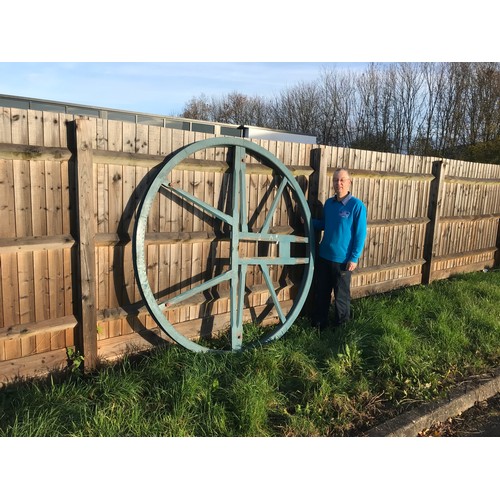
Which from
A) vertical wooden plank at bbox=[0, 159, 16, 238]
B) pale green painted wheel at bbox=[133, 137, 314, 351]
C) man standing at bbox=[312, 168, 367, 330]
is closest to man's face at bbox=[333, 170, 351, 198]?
man standing at bbox=[312, 168, 367, 330]

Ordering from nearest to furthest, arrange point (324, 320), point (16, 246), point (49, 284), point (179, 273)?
point (16, 246) < point (49, 284) < point (179, 273) < point (324, 320)

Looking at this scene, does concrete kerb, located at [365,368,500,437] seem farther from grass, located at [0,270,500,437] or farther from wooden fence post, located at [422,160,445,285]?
wooden fence post, located at [422,160,445,285]

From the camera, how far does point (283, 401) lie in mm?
3346

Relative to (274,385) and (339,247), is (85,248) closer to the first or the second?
(274,385)

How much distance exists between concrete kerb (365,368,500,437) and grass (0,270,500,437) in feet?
0.30

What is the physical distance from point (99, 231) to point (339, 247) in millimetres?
2472

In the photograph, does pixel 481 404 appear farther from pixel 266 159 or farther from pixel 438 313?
pixel 266 159

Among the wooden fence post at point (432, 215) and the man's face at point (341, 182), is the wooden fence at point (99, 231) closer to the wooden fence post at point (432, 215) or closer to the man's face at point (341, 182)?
the man's face at point (341, 182)

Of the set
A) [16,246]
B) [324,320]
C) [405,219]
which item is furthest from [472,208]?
[16,246]

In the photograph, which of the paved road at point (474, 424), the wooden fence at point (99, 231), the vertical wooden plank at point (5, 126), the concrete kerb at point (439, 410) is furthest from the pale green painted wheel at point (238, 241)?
the paved road at point (474, 424)

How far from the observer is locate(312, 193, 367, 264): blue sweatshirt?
4703 mm

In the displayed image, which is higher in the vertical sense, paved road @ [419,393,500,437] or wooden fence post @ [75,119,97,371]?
wooden fence post @ [75,119,97,371]

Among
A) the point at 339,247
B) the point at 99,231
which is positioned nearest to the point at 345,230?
the point at 339,247

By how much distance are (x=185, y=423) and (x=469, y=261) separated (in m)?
7.35
